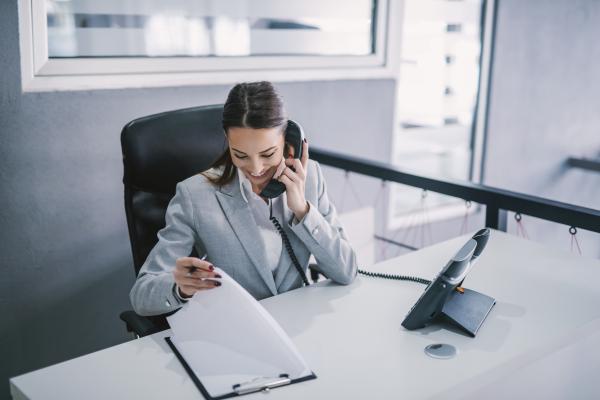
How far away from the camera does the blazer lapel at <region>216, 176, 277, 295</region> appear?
59.6 inches

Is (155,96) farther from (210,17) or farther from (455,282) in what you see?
(455,282)

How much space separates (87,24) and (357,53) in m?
1.25

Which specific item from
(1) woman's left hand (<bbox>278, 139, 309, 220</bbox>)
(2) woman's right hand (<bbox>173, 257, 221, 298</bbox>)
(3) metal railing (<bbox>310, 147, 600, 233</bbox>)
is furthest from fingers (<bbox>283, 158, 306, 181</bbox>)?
(3) metal railing (<bbox>310, 147, 600, 233</bbox>)

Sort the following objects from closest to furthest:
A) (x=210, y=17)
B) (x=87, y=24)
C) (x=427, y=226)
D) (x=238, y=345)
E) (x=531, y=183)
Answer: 1. (x=238, y=345)
2. (x=87, y=24)
3. (x=210, y=17)
4. (x=427, y=226)
5. (x=531, y=183)

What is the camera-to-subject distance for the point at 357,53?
118 inches

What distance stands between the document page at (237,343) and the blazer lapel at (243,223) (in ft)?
1.14

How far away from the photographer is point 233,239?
4.99 feet

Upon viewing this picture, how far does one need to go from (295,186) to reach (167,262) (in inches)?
13.1

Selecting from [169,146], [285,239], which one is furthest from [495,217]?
[169,146]

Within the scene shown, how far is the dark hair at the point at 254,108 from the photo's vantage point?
56.5 inches

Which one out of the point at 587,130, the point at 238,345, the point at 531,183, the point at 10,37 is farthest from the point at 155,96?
the point at 587,130

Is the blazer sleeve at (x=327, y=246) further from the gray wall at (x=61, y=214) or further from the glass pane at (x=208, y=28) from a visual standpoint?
the glass pane at (x=208, y=28)

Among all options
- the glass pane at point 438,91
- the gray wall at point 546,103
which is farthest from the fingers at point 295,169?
the gray wall at point 546,103

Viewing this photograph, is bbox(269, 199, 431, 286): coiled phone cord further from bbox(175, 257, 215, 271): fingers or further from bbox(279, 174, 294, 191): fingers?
bbox(175, 257, 215, 271): fingers
